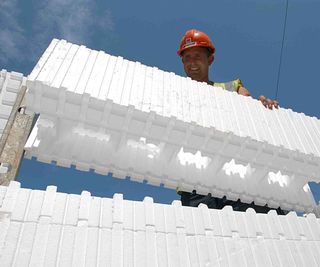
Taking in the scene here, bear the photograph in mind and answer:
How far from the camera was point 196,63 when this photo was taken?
9.98 metres

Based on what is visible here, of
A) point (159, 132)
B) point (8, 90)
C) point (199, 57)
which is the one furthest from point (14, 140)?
point (199, 57)

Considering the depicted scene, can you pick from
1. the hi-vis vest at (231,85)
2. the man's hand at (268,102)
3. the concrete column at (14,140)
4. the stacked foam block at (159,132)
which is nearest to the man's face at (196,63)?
the hi-vis vest at (231,85)

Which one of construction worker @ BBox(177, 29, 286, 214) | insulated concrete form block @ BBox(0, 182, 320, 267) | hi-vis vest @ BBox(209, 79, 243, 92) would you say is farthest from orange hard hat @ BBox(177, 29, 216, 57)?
insulated concrete form block @ BBox(0, 182, 320, 267)

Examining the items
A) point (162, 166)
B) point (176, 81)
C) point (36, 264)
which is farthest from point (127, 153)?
point (36, 264)

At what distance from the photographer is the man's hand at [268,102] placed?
913 cm

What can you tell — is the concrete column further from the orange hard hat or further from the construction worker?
the orange hard hat

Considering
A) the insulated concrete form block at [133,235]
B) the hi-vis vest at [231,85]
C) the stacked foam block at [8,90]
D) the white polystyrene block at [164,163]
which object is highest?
the insulated concrete form block at [133,235]

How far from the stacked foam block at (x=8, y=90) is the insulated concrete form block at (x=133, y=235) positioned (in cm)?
241

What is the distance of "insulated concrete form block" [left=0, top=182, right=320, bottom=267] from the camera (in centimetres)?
365

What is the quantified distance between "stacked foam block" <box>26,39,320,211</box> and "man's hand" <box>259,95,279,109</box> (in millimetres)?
Answer: 442

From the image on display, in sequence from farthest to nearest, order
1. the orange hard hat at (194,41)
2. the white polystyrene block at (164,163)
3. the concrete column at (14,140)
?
1. the orange hard hat at (194,41)
2. the white polystyrene block at (164,163)
3. the concrete column at (14,140)

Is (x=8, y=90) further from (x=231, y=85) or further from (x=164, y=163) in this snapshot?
(x=231, y=85)

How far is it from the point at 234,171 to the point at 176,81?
2508mm

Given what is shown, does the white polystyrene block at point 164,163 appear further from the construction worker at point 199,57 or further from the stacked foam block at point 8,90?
the construction worker at point 199,57
